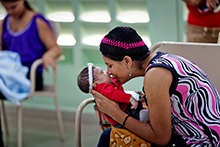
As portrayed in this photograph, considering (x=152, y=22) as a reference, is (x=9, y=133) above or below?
below

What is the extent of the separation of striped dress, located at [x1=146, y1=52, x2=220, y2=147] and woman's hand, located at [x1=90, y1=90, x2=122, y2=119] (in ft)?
0.90

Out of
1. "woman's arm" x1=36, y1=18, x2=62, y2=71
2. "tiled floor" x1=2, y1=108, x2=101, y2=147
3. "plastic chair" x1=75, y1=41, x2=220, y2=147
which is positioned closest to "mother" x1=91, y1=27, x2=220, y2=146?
"plastic chair" x1=75, y1=41, x2=220, y2=147

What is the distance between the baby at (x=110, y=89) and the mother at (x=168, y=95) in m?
0.09

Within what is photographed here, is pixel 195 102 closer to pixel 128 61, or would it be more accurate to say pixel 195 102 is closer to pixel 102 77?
pixel 128 61

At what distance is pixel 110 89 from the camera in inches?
65.0

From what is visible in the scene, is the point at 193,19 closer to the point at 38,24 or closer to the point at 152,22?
the point at 152,22

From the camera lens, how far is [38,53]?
123 inches

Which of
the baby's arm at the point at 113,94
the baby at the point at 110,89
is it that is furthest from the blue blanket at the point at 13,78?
the baby's arm at the point at 113,94

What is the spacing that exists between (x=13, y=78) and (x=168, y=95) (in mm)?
1806

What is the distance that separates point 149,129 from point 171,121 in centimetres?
12

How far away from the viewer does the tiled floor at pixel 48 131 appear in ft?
10.7

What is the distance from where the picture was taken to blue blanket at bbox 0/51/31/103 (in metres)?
Answer: 2.81

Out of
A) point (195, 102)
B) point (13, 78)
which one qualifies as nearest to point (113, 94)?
point (195, 102)

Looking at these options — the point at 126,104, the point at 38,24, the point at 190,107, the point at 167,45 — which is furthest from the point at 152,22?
the point at 190,107
